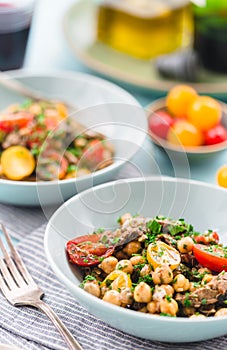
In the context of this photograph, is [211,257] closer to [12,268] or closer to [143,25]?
[12,268]

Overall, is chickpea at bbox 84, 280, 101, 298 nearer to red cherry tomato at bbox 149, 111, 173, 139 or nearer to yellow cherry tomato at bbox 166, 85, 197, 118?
red cherry tomato at bbox 149, 111, 173, 139

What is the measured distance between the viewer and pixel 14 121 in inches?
81.9

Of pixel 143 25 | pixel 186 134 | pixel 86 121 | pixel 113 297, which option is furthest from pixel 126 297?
pixel 143 25

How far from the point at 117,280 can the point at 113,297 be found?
56 millimetres

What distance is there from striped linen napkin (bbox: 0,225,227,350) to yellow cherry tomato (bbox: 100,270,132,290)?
0.45 ft

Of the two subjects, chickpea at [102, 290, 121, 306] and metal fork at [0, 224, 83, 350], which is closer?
chickpea at [102, 290, 121, 306]

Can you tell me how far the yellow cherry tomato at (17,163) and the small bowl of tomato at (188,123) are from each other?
44 cm

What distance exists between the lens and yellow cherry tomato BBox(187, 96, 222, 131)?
2.28 metres

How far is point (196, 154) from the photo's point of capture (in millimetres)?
2188

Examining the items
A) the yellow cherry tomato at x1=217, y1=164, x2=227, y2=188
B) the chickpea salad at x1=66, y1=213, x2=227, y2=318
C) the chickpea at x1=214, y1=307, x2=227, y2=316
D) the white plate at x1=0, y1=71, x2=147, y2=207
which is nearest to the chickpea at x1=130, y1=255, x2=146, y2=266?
the chickpea salad at x1=66, y1=213, x2=227, y2=318

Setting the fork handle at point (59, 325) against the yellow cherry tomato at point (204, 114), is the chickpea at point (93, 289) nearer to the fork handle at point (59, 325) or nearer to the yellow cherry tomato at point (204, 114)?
the fork handle at point (59, 325)

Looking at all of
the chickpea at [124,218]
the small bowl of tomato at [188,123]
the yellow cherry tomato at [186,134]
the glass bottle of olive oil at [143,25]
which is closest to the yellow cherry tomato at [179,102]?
the small bowl of tomato at [188,123]

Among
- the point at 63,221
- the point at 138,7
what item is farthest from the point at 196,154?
the point at 138,7

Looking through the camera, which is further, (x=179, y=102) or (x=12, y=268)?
(x=179, y=102)
